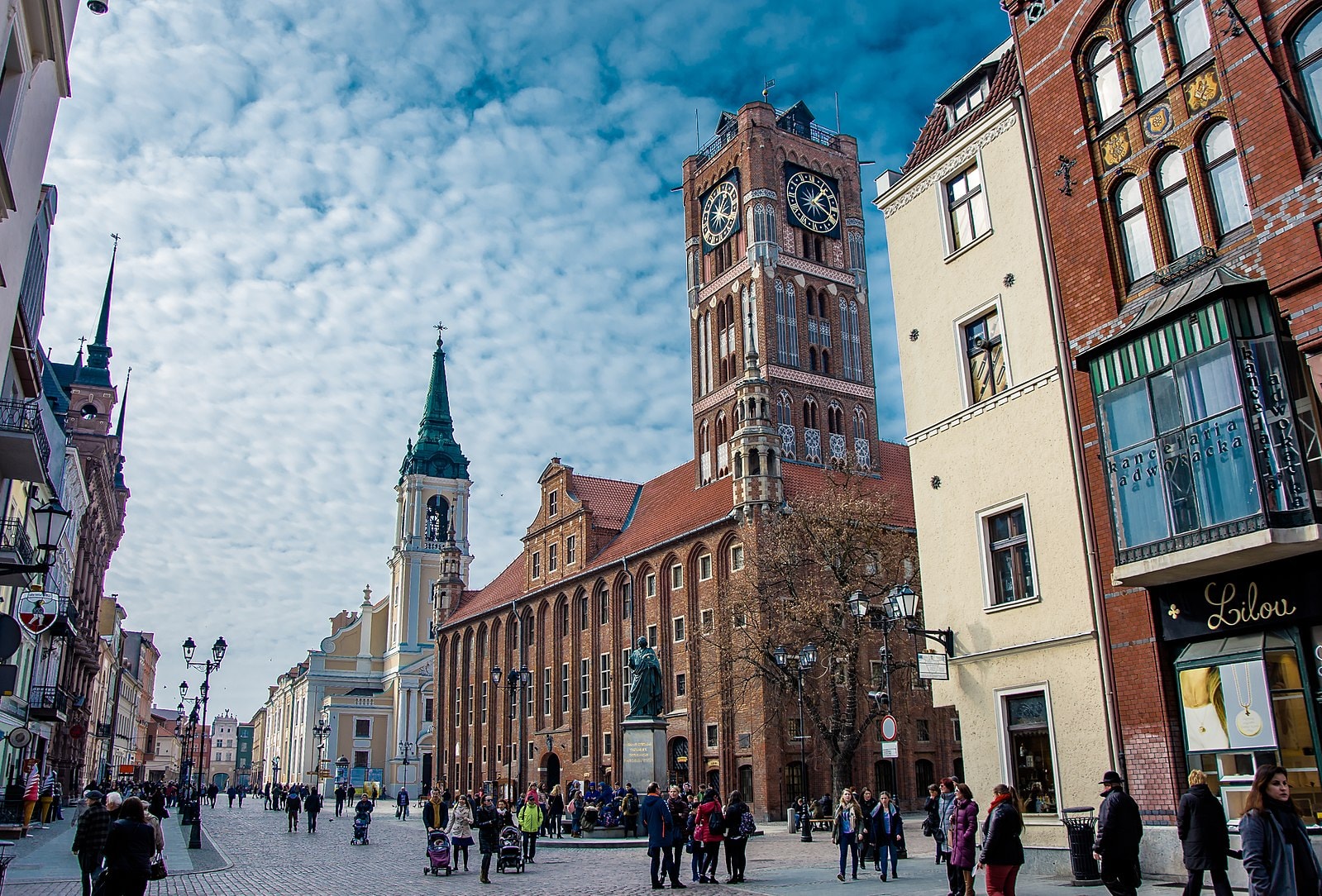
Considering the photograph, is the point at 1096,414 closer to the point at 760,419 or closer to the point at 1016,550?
the point at 1016,550

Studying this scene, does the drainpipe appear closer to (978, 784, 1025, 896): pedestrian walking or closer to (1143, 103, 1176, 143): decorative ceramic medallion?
(1143, 103, 1176, 143): decorative ceramic medallion

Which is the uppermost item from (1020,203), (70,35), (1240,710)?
(70,35)

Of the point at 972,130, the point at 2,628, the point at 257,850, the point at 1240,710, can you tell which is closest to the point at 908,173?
the point at 972,130

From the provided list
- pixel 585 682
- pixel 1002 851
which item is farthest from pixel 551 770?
pixel 1002 851

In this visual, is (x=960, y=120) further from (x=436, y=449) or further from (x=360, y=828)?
(x=436, y=449)

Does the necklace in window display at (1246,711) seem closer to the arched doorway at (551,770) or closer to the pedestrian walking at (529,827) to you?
the pedestrian walking at (529,827)

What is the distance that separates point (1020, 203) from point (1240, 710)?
30.9 ft

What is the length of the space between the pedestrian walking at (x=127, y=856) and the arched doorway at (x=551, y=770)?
47.5 meters

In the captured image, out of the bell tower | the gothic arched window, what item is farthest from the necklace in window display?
the gothic arched window

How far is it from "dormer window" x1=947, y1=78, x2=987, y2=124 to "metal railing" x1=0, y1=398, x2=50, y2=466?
63.0 ft

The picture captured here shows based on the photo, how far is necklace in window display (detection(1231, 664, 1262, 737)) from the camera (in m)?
13.1

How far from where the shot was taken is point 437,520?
102m

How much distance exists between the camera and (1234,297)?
13.4m

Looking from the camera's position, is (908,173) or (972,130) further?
(908,173)
